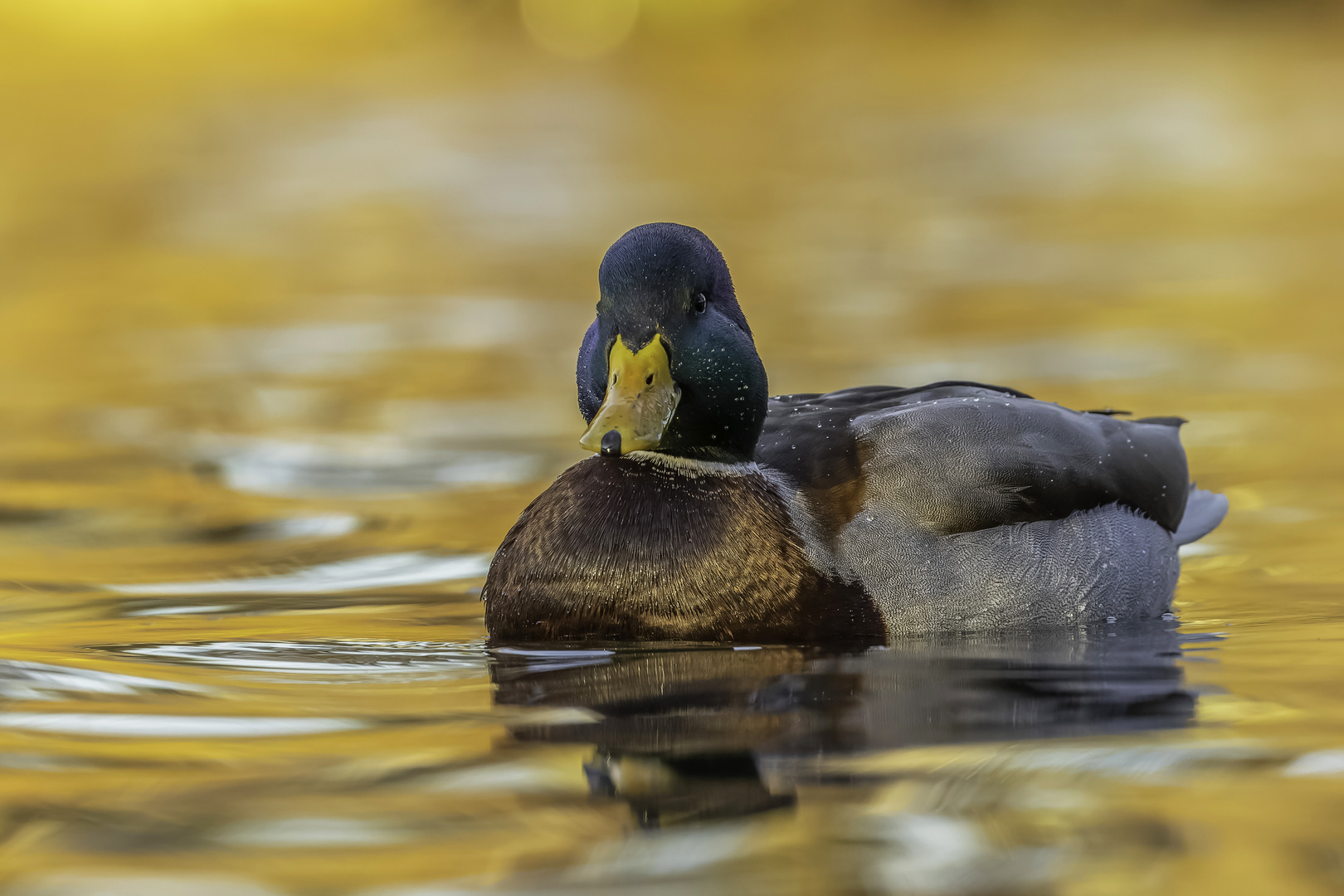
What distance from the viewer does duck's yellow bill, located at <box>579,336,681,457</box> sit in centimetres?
530

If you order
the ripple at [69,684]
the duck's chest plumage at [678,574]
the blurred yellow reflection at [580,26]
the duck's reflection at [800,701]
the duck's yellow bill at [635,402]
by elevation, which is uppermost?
the blurred yellow reflection at [580,26]

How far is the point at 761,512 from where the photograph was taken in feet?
18.7

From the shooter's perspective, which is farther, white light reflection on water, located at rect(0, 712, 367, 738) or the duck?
the duck

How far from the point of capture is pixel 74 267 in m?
16.2

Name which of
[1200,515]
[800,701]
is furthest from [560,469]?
[800,701]

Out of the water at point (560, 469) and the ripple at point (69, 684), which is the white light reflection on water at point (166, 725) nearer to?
the water at point (560, 469)

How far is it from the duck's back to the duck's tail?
0.65m

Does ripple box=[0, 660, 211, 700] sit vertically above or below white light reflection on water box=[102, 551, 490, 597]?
below

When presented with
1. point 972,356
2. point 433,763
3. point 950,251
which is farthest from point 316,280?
point 433,763

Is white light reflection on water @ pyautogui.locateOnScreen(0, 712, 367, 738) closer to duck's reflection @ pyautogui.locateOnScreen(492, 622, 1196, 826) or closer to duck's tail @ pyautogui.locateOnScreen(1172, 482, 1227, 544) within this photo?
duck's reflection @ pyautogui.locateOnScreen(492, 622, 1196, 826)

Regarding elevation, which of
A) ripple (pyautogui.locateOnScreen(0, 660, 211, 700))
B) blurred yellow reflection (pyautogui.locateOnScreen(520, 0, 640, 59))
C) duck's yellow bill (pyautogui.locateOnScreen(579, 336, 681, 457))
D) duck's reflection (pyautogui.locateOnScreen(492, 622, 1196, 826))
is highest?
blurred yellow reflection (pyautogui.locateOnScreen(520, 0, 640, 59))

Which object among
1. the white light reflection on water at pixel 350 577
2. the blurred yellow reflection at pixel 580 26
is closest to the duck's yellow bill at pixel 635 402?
the white light reflection on water at pixel 350 577

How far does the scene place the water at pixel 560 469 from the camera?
385 centimetres

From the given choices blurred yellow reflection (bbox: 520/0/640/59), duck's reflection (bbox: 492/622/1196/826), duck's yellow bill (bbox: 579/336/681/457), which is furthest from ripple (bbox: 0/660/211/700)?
blurred yellow reflection (bbox: 520/0/640/59)
